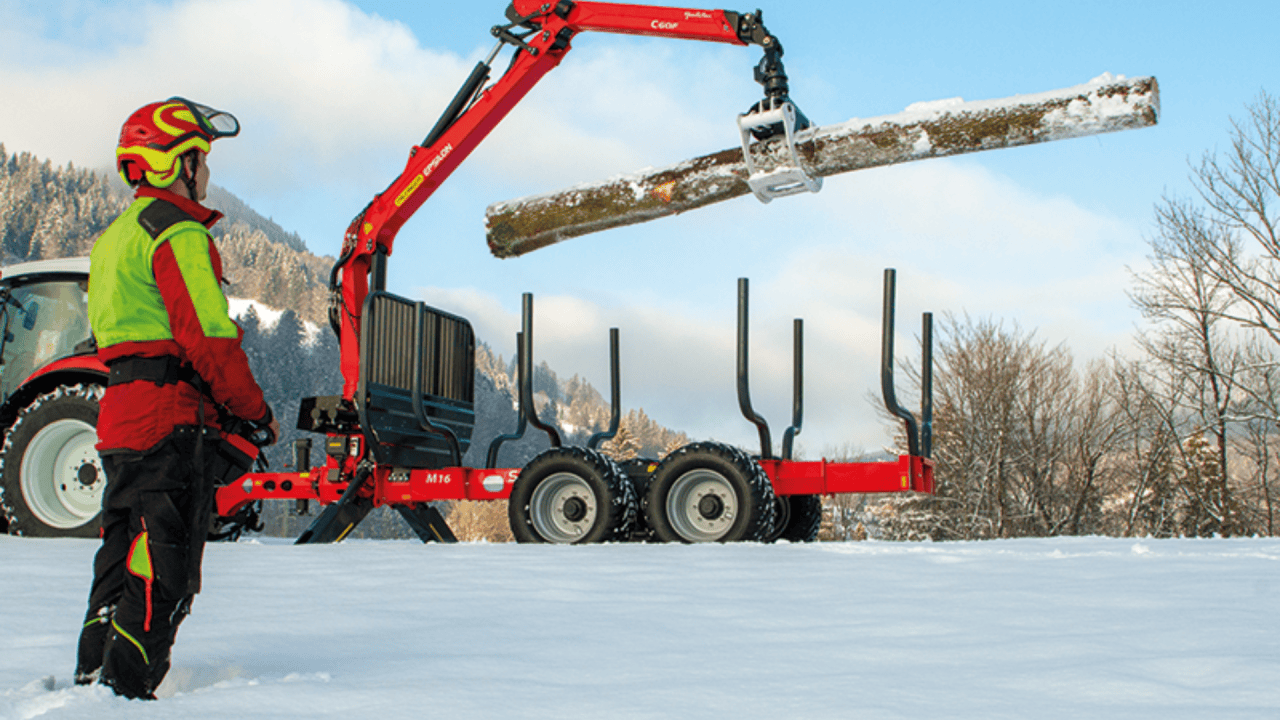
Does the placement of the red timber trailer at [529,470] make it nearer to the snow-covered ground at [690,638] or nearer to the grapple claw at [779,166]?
the grapple claw at [779,166]

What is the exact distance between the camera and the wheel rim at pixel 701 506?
6895 millimetres

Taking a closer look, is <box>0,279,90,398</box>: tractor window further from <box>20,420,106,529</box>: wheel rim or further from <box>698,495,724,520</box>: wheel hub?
<box>698,495,724,520</box>: wheel hub

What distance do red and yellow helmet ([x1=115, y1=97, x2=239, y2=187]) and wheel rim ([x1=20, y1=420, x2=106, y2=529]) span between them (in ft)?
18.9

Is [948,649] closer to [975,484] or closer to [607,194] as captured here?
[607,194]

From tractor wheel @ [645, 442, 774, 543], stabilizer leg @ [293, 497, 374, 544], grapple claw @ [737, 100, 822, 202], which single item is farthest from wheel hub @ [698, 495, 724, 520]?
stabilizer leg @ [293, 497, 374, 544]

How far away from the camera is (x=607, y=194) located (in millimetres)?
8125

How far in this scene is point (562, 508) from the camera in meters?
7.30

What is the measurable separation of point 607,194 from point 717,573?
4.13 meters

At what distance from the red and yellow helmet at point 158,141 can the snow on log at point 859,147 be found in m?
4.76

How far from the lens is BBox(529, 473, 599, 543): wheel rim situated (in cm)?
721

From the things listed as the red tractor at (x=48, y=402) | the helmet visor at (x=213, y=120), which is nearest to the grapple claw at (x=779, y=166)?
the helmet visor at (x=213, y=120)

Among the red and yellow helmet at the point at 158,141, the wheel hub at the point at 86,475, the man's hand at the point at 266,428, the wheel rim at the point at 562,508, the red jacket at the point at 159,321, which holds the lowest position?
the wheel rim at the point at 562,508

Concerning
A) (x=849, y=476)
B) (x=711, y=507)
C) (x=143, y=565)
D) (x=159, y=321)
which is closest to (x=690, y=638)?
(x=143, y=565)

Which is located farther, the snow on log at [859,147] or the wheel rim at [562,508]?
the wheel rim at [562,508]
